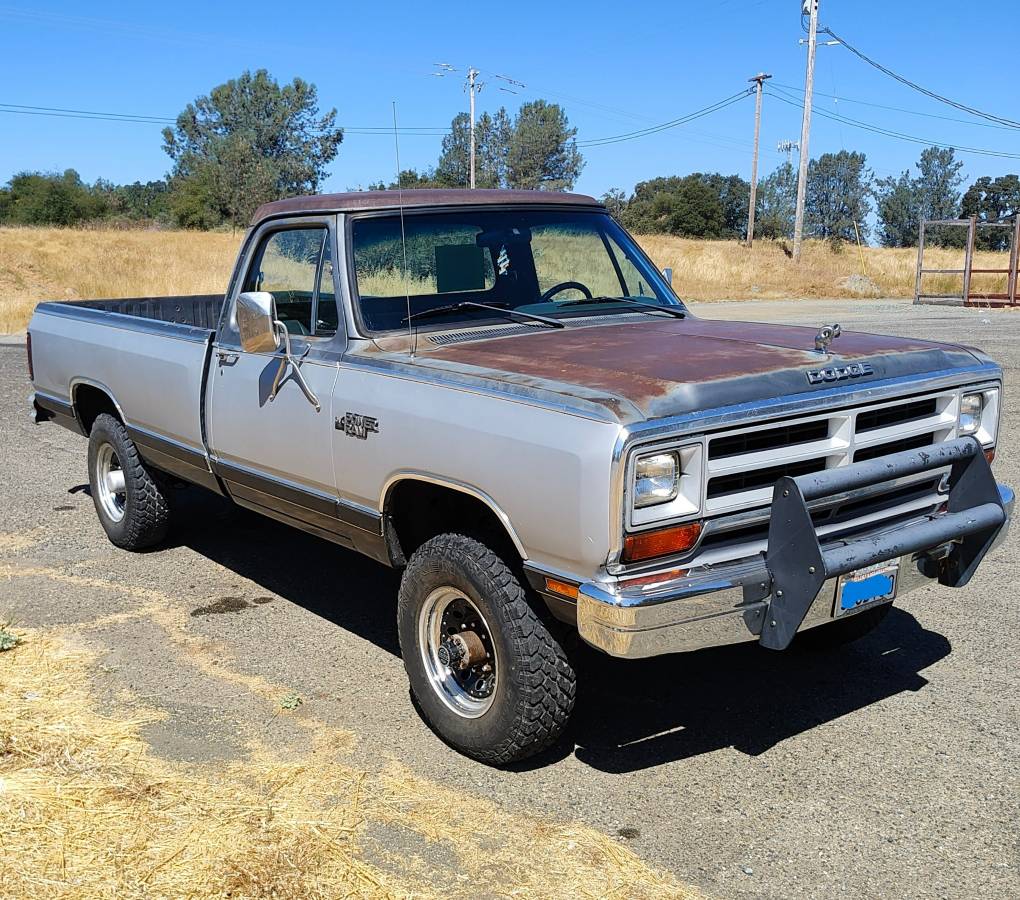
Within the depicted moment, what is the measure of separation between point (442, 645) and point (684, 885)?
4.13 ft

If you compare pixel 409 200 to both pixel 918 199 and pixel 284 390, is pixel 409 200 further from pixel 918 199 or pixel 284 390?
pixel 918 199

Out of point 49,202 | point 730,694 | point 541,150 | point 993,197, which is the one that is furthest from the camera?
point 993,197

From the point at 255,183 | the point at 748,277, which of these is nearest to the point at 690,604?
the point at 748,277

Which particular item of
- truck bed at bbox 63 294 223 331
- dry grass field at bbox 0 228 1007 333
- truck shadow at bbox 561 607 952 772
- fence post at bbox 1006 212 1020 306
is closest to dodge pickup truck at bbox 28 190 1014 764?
truck shadow at bbox 561 607 952 772

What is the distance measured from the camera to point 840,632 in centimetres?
477

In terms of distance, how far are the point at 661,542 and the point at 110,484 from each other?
4.45 metres

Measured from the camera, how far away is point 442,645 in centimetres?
391

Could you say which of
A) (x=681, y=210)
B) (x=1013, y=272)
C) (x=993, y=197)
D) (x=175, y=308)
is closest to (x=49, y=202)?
(x=681, y=210)

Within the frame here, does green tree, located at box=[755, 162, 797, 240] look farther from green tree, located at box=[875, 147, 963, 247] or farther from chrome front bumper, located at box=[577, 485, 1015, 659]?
chrome front bumper, located at box=[577, 485, 1015, 659]

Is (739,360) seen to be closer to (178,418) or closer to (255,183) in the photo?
(178,418)

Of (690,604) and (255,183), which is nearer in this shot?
(690,604)

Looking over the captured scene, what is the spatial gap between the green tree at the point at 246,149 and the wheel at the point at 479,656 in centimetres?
4742

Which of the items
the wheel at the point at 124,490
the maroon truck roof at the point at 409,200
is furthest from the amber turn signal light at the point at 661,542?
the wheel at the point at 124,490

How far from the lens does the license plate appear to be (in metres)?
3.44
